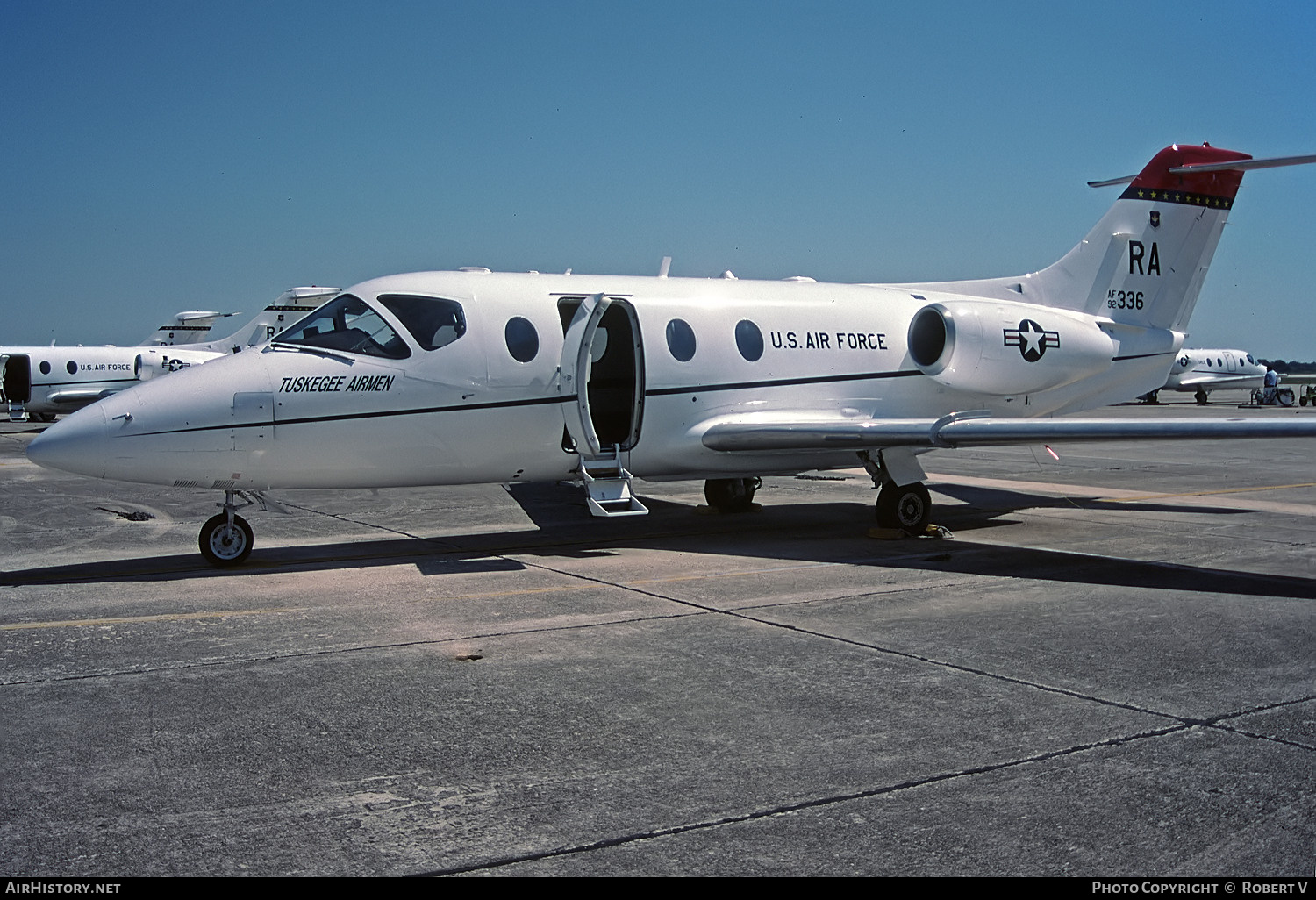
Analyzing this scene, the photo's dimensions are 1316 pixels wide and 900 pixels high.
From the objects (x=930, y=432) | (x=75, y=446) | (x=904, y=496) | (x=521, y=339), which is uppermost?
→ (x=521, y=339)

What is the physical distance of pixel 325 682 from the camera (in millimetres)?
5980

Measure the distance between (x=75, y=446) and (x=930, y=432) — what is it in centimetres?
743

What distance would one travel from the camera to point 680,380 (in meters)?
11.5

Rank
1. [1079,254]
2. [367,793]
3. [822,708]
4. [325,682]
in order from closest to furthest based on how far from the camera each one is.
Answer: [367,793] < [822,708] < [325,682] < [1079,254]

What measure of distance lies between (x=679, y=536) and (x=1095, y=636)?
5479 millimetres

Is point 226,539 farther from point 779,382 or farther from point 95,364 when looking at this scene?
point 95,364

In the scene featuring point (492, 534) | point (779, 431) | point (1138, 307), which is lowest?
point (492, 534)

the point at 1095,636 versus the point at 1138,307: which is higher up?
the point at 1138,307

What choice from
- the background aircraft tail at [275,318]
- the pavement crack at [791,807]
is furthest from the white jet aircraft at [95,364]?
the pavement crack at [791,807]

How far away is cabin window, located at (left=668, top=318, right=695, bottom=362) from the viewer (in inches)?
454

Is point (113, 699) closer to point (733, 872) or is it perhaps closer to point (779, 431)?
point (733, 872)

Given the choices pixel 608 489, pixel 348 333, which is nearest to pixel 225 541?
pixel 348 333
